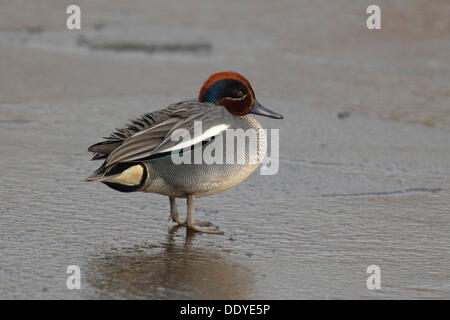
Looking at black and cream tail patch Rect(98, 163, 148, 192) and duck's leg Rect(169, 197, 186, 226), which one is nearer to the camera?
black and cream tail patch Rect(98, 163, 148, 192)

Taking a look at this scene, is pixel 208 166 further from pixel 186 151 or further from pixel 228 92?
pixel 228 92

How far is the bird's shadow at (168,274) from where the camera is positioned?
3.94m

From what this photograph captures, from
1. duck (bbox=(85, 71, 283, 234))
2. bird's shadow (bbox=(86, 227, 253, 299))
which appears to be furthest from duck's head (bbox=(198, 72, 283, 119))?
bird's shadow (bbox=(86, 227, 253, 299))

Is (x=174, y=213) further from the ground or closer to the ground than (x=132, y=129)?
closer to the ground

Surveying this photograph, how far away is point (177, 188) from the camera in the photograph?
4.81 m

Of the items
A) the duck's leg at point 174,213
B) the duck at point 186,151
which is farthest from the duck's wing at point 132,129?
the duck's leg at point 174,213

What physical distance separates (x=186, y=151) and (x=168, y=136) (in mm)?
131

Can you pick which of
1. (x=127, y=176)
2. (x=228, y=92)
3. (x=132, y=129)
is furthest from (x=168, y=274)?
(x=228, y=92)

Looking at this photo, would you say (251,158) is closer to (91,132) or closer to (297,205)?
(297,205)

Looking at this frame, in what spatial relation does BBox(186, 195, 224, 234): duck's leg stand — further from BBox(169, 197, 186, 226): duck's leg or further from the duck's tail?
the duck's tail

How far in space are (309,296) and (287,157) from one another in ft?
8.65

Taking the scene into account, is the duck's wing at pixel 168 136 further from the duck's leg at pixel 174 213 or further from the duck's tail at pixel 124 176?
the duck's leg at pixel 174 213

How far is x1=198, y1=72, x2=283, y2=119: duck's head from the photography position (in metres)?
5.00

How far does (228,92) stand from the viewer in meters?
5.00
